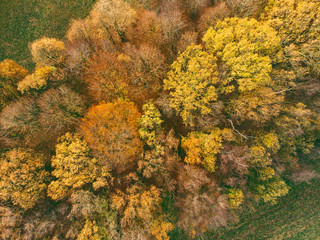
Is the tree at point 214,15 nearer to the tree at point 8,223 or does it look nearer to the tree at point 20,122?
the tree at point 20,122

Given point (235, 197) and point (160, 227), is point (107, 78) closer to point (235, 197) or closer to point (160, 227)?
point (160, 227)

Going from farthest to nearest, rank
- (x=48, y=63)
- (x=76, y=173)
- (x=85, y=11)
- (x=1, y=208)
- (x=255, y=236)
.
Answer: (x=85, y=11) → (x=255, y=236) → (x=48, y=63) → (x=76, y=173) → (x=1, y=208)

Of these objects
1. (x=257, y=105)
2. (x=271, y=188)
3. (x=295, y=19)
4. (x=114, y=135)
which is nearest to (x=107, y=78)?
(x=114, y=135)

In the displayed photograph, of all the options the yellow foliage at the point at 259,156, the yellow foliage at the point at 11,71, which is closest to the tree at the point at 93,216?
the yellow foliage at the point at 259,156

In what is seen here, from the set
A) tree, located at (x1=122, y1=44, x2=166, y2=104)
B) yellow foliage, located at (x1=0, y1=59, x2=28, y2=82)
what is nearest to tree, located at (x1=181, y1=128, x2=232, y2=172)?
tree, located at (x1=122, y1=44, x2=166, y2=104)

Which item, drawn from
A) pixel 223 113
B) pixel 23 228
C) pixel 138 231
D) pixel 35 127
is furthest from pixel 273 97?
pixel 23 228

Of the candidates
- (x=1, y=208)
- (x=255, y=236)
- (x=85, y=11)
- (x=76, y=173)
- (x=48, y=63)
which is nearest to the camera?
(x=1, y=208)

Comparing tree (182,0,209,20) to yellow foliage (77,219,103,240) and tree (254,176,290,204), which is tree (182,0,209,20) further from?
yellow foliage (77,219,103,240)

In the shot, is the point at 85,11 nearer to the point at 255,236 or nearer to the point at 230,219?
the point at 230,219
